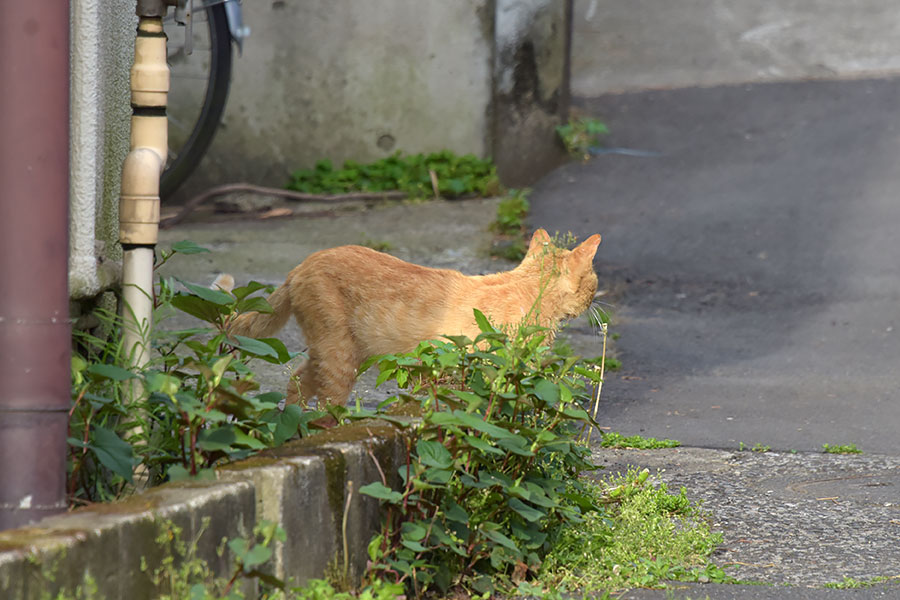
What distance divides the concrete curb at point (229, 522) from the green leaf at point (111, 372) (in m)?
0.35

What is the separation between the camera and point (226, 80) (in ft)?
29.1

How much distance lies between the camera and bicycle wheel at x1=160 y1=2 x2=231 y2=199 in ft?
28.6

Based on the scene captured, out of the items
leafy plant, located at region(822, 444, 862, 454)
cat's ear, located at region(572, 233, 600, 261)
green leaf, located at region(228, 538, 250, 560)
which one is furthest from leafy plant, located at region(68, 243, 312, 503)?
leafy plant, located at region(822, 444, 862, 454)

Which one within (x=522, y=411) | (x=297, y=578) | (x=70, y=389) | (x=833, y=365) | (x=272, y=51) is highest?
(x=272, y=51)

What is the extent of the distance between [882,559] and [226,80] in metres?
6.83

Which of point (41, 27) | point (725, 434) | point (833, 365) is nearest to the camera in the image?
point (41, 27)

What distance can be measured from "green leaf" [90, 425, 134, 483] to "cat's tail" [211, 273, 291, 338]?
1752mm

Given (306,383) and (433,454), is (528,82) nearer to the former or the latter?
(306,383)

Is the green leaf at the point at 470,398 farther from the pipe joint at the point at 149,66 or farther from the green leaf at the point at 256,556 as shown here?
the pipe joint at the point at 149,66

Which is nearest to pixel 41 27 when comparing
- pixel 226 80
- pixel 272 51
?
pixel 226 80

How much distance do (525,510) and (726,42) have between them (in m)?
10.2

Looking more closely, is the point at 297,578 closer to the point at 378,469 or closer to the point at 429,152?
the point at 378,469

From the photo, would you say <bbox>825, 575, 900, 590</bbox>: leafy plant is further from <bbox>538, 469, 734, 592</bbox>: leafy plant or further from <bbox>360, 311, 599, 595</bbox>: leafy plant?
<bbox>360, 311, 599, 595</bbox>: leafy plant

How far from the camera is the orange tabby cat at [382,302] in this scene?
14.6 feet
